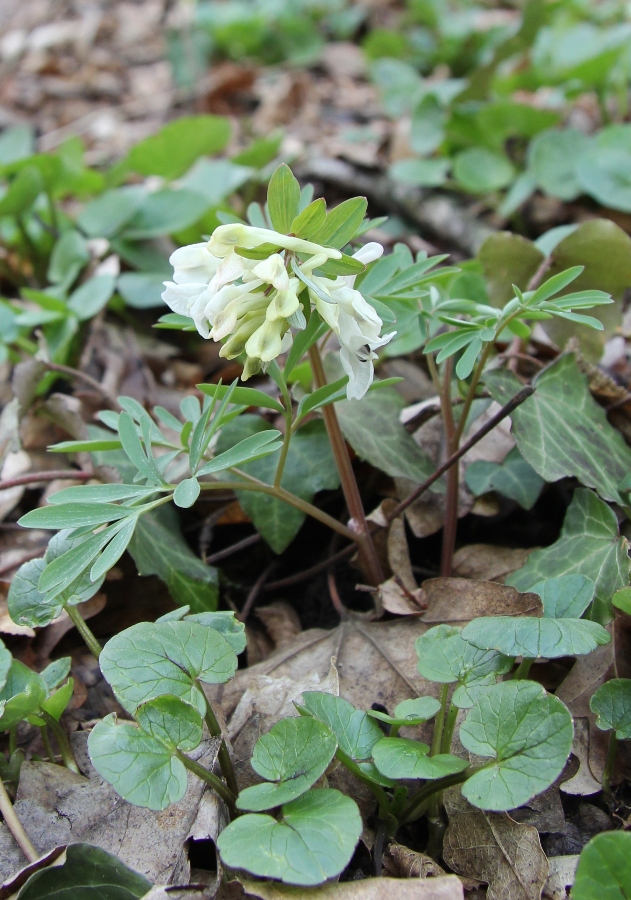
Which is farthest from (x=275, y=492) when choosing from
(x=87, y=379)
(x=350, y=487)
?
(x=87, y=379)

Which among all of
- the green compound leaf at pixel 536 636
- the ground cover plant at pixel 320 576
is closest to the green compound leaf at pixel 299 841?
the ground cover plant at pixel 320 576

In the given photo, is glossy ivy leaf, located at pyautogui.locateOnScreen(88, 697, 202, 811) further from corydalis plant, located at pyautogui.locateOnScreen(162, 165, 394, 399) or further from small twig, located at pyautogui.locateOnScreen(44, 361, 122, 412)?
small twig, located at pyautogui.locateOnScreen(44, 361, 122, 412)

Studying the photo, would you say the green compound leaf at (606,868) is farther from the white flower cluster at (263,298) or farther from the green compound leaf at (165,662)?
the white flower cluster at (263,298)

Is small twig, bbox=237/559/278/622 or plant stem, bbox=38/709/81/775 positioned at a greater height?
plant stem, bbox=38/709/81/775

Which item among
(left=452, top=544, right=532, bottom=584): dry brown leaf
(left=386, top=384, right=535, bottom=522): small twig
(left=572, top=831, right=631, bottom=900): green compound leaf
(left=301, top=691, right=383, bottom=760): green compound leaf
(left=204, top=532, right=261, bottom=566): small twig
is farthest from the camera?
(left=204, top=532, right=261, bottom=566): small twig

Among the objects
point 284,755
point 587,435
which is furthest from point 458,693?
point 587,435

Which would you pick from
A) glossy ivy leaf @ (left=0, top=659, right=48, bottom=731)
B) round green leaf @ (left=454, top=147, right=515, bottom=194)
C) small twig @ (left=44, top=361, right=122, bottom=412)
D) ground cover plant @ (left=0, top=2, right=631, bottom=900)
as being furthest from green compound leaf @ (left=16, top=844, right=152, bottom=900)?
round green leaf @ (left=454, top=147, right=515, bottom=194)

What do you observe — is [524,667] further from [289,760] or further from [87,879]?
[87,879]
